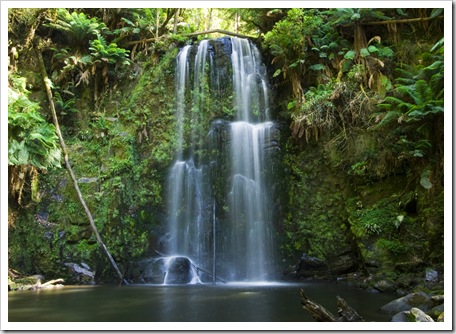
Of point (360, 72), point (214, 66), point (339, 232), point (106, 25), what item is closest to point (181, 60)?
point (214, 66)

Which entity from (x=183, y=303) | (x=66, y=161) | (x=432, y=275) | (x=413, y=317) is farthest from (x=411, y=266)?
(x=66, y=161)

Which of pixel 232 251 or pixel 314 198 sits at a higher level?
pixel 314 198

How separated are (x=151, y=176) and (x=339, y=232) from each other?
4864 mm

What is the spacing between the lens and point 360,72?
9.32 meters

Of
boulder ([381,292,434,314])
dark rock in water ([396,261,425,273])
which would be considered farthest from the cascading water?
boulder ([381,292,434,314])

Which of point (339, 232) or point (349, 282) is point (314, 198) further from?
point (349, 282)

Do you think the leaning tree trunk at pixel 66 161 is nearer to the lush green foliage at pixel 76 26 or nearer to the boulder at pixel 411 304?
the lush green foliage at pixel 76 26

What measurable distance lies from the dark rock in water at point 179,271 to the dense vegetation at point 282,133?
3.04 ft

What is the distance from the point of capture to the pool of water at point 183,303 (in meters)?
4.86

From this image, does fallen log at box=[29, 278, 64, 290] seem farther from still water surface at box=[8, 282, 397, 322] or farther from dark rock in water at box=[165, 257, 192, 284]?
dark rock in water at box=[165, 257, 192, 284]

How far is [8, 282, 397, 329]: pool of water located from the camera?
486 centimetres

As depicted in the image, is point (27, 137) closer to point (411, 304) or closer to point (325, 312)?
point (325, 312)

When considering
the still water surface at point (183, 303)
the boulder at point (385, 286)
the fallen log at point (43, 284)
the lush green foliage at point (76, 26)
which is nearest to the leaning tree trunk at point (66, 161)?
the lush green foliage at point (76, 26)

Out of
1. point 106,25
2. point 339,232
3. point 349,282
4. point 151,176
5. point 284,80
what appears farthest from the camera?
point 106,25
